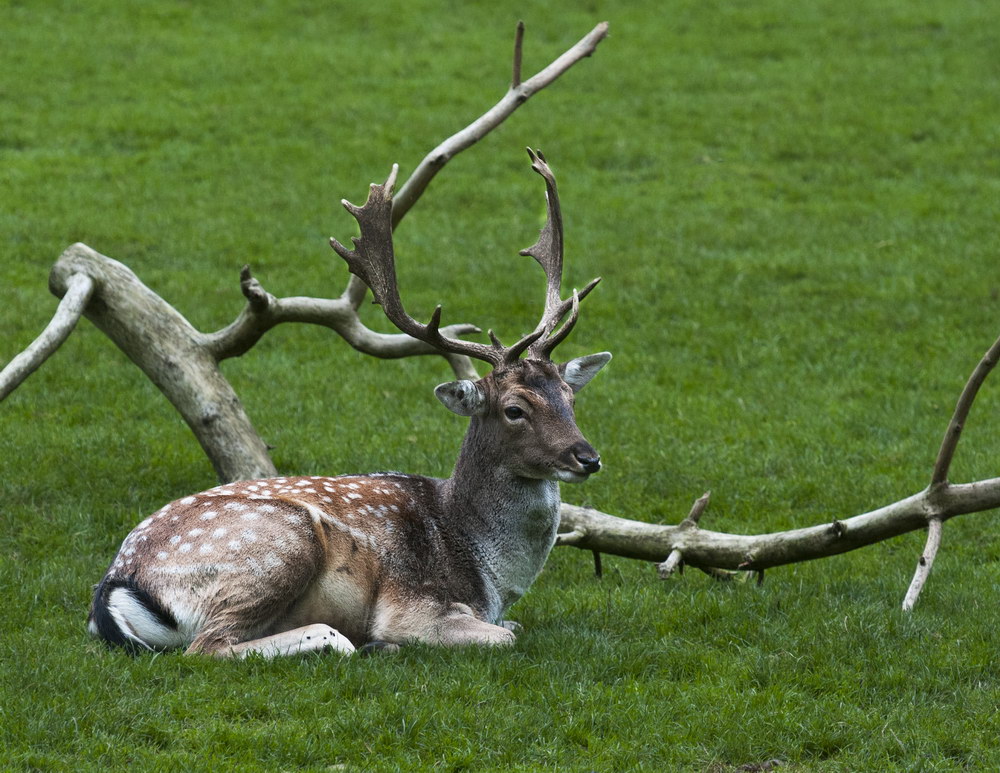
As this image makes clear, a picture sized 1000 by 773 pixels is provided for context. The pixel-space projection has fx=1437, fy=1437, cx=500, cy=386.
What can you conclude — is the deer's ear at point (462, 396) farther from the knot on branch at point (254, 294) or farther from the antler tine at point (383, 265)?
the knot on branch at point (254, 294)

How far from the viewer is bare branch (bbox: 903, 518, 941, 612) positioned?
696 centimetres

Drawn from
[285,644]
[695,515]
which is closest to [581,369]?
[695,515]

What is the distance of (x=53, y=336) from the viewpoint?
8383mm

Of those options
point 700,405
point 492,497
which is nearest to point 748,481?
point 700,405

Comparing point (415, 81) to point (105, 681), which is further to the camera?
point (415, 81)

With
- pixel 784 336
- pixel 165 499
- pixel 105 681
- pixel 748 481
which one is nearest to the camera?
pixel 105 681

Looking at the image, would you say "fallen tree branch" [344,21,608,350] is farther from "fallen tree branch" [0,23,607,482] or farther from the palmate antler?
the palmate antler

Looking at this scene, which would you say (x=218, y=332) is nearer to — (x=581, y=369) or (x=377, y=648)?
(x=581, y=369)

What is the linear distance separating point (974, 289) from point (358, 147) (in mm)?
7882

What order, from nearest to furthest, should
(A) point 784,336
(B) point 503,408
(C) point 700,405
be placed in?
(B) point 503,408, (C) point 700,405, (A) point 784,336

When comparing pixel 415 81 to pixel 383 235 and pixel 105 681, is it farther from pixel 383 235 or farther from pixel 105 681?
pixel 105 681

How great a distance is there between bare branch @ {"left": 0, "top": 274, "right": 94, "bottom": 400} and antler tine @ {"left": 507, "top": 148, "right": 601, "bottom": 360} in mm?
2842

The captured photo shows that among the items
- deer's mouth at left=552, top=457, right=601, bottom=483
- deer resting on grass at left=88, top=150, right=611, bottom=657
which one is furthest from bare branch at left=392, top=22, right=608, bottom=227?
deer's mouth at left=552, top=457, right=601, bottom=483

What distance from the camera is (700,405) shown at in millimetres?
11805
